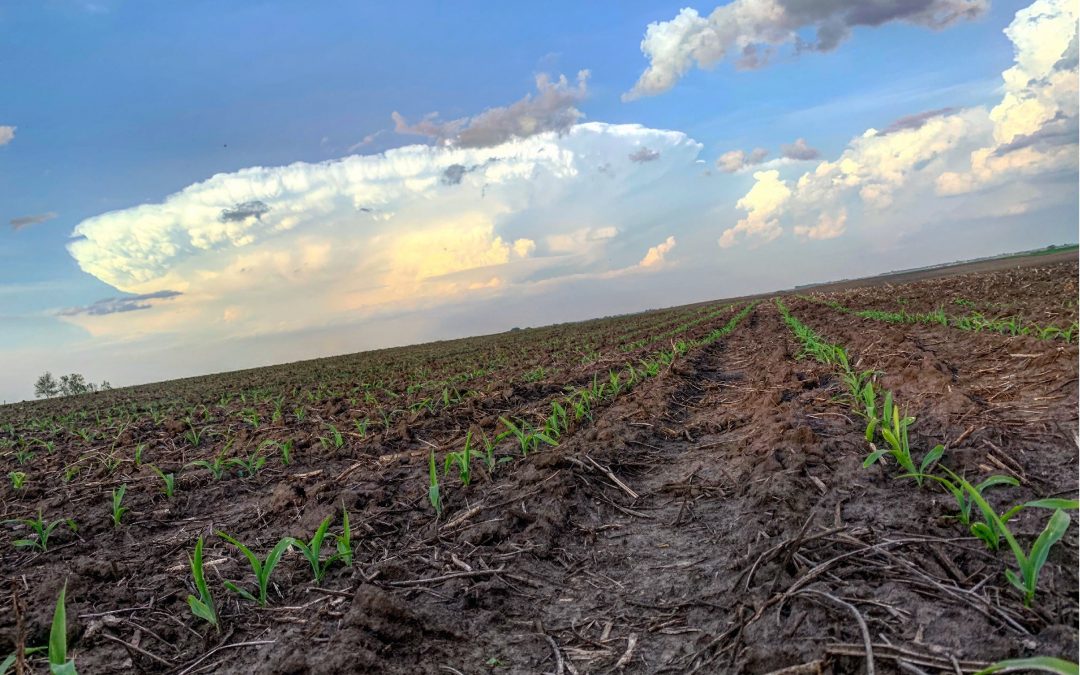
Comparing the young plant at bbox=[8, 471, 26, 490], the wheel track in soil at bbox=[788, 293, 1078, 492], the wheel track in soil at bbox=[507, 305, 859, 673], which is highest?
the young plant at bbox=[8, 471, 26, 490]

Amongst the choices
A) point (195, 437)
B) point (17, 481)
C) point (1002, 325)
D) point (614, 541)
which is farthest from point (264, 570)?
point (1002, 325)

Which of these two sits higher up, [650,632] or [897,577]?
[897,577]

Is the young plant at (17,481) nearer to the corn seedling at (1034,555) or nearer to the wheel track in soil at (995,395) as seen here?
the corn seedling at (1034,555)

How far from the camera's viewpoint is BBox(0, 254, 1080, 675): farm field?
6.86 ft

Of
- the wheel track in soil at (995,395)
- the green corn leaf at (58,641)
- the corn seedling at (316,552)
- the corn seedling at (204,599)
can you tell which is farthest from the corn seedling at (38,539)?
the wheel track in soil at (995,395)

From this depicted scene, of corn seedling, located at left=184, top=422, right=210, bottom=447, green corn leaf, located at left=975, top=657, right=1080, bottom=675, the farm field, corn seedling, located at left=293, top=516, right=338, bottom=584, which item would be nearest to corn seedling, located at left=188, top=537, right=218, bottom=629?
the farm field

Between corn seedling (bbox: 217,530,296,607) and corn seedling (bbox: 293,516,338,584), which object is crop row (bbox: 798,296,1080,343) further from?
corn seedling (bbox: 217,530,296,607)

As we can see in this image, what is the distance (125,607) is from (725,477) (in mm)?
3396

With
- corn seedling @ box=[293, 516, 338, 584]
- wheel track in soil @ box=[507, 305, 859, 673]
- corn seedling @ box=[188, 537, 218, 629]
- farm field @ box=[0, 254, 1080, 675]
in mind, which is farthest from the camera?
corn seedling @ box=[293, 516, 338, 584]

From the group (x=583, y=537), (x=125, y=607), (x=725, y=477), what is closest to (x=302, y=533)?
(x=125, y=607)

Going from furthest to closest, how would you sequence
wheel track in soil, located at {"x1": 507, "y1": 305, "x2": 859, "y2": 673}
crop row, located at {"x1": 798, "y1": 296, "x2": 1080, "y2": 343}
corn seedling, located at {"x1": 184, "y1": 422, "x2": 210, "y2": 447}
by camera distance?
corn seedling, located at {"x1": 184, "y1": 422, "x2": 210, "y2": 447} → crop row, located at {"x1": 798, "y1": 296, "x2": 1080, "y2": 343} → wheel track in soil, located at {"x1": 507, "y1": 305, "x2": 859, "y2": 673}

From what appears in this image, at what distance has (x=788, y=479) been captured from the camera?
3410 mm

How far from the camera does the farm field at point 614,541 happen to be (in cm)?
209

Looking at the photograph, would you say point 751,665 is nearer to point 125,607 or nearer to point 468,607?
point 468,607
